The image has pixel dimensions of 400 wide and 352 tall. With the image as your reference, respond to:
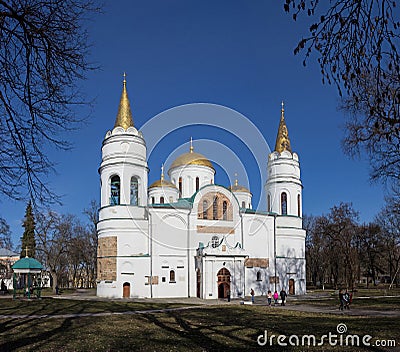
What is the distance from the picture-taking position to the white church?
42.6 m

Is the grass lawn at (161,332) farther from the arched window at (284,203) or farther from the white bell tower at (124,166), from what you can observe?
the arched window at (284,203)

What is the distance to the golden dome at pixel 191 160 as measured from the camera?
171 feet

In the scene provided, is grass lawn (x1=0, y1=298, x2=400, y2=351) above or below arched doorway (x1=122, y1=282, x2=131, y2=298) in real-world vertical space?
above

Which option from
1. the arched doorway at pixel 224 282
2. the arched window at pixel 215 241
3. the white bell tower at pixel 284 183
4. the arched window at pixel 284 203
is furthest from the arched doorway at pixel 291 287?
the arched window at pixel 215 241

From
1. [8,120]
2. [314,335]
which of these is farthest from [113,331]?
[8,120]

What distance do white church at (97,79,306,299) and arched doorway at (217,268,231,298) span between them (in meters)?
0.09

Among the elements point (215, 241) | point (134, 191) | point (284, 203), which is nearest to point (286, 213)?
point (284, 203)

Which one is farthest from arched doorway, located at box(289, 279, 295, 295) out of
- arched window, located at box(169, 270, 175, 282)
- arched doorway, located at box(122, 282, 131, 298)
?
arched doorway, located at box(122, 282, 131, 298)

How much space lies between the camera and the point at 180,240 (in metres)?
44.6

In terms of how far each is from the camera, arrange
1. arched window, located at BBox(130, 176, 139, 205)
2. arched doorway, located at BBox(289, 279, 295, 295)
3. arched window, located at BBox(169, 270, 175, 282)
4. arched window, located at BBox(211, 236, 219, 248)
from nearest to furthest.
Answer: arched window, located at BBox(169, 270, 175, 282), arched window, located at BBox(130, 176, 139, 205), arched window, located at BBox(211, 236, 219, 248), arched doorway, located at BBox(289, 279, 295, 295)

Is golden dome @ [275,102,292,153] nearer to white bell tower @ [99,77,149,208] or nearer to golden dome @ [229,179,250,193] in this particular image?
golden dome @ [229,179,250,193]

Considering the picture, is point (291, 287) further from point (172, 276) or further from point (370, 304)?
point (370, 304)

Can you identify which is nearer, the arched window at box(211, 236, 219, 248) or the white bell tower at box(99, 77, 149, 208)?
the white bell tower at box(99, 77, 149, 208)

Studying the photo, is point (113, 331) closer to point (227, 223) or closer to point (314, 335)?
point (314, 335)
